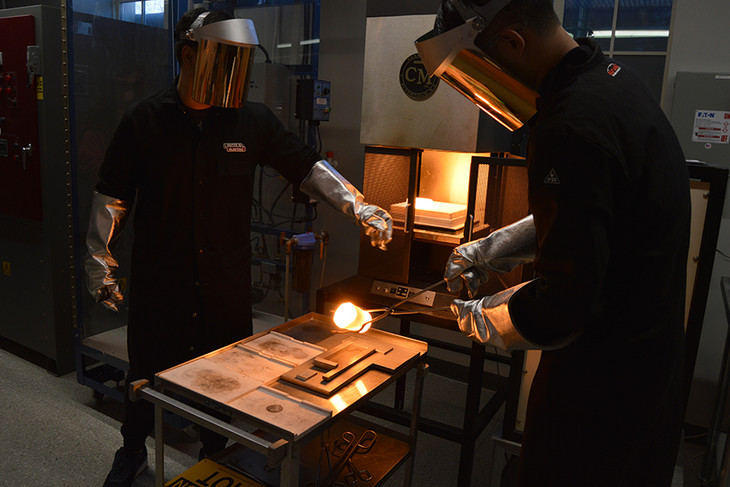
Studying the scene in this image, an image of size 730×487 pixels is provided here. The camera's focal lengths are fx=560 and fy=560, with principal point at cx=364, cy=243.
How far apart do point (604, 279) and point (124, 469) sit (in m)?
1.92

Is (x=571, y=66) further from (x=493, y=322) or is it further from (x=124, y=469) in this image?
(x=124, y=469)

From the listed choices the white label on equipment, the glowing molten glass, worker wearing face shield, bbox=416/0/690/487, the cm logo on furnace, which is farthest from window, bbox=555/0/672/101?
the glowing molten glass

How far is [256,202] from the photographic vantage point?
3.60 m

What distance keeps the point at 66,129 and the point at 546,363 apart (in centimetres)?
248

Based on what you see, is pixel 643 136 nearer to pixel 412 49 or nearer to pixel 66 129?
pixel 412 49

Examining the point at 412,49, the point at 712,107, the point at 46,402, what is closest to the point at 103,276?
the point at 46,402

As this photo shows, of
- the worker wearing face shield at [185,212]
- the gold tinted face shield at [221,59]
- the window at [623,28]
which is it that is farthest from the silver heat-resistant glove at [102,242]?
the window at [623,28]

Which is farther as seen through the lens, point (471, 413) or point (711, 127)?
point (711, 127)

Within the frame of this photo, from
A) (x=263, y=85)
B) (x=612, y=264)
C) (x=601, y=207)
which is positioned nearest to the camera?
(x=601, y=207)

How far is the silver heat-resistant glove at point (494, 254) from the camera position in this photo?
5.28 feet

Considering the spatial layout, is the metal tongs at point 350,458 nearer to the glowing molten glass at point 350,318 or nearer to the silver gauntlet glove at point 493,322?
the glowing molten glass at point 350,318

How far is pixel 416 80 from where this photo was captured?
2252 mm

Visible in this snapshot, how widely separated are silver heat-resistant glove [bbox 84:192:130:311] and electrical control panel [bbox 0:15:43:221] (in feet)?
3.92

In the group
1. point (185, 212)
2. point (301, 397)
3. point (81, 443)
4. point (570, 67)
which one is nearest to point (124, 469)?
point (81, 443)
